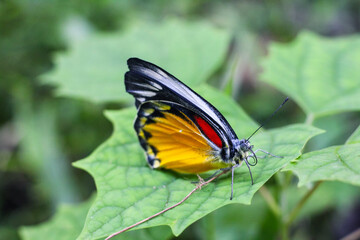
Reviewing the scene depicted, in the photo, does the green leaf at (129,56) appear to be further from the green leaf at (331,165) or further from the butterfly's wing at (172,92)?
the green leaf at (331,165)

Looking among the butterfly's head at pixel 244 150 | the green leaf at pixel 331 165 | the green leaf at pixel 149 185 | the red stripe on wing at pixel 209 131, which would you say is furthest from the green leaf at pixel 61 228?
the green leaf at pixel 331 165

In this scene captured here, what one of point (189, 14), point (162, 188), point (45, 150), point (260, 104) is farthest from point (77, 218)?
point (189, 14)

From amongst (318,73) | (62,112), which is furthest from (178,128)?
(62,112)

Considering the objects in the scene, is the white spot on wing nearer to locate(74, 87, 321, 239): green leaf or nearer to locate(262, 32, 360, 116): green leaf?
locate(74, 87, 321, 239): green leaf

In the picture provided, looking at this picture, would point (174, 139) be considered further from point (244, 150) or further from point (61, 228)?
point (61, 228)

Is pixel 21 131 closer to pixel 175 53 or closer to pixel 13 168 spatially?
pixel 13 168

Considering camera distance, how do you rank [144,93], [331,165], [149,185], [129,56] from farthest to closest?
[129,56] → [144,93] → [149,185] → [331,165]
